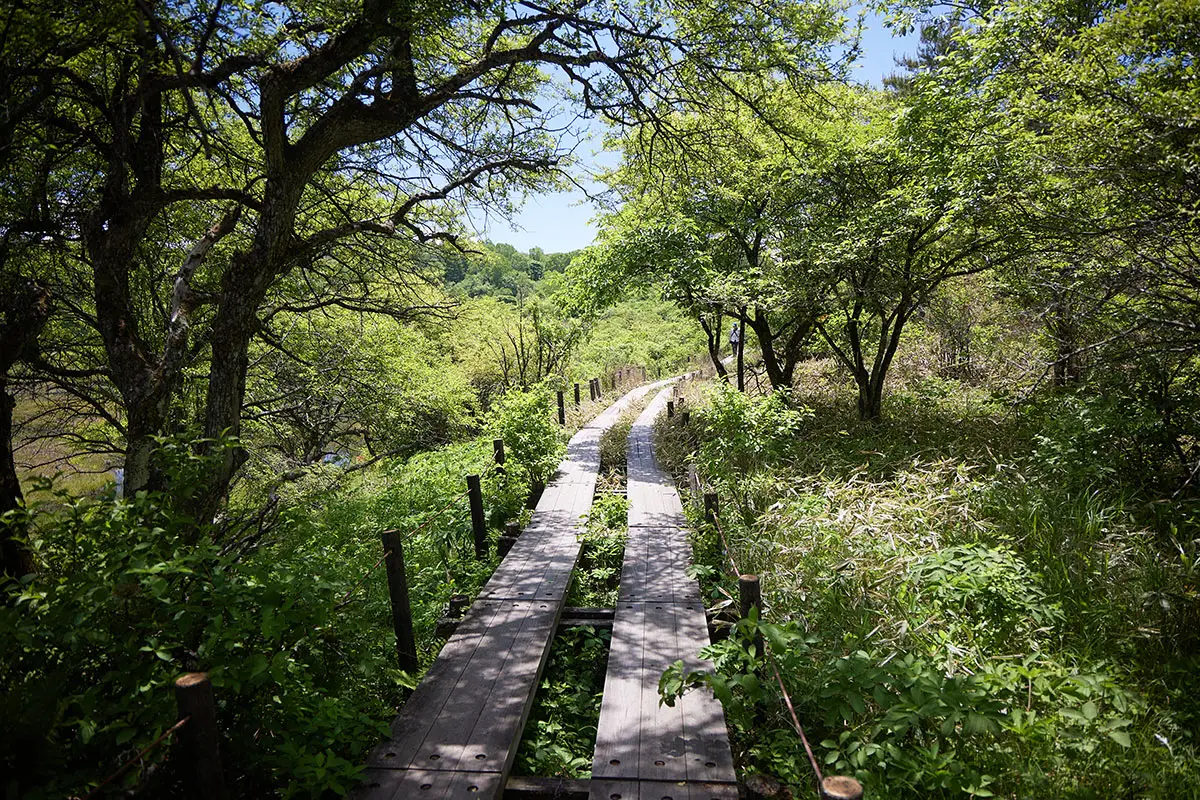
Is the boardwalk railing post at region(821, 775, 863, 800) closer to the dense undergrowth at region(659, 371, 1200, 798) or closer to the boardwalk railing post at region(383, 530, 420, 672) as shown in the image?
the dense undergrowth at region(659, 371, 1200, 798)

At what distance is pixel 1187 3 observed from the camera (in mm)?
3938

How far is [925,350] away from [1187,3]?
33.3 feet

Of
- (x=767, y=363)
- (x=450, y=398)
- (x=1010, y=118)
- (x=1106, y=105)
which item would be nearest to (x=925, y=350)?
(x=767, y=363)

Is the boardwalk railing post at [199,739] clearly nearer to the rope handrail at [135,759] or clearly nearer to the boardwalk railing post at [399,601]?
the rope handrail at [135,759]

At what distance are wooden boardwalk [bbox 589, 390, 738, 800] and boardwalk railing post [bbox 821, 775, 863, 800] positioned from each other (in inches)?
54.6

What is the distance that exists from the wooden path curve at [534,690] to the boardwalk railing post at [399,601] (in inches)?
11.4

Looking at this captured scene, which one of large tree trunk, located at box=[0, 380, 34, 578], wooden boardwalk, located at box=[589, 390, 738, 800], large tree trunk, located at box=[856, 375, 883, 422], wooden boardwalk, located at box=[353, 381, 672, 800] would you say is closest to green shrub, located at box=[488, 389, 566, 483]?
wooden boardwalk, located at box=[353, 381, 672, 800]

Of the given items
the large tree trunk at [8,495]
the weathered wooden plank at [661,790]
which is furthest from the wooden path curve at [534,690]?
the large tree trunk at [8,495]

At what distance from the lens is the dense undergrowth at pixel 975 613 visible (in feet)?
8.91

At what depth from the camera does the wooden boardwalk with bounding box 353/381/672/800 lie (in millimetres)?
3162

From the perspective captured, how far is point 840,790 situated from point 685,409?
1015cm

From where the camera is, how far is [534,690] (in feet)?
13.4

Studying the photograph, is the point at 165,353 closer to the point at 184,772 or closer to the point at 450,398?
the point at 184,772

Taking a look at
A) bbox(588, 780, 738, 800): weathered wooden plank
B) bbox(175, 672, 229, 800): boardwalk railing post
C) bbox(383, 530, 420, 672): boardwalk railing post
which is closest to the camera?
bbox(175, 672, 229, 800): boardwalk railing post
